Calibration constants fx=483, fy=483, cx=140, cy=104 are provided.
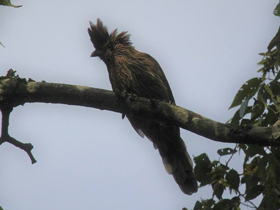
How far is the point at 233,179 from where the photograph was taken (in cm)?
332

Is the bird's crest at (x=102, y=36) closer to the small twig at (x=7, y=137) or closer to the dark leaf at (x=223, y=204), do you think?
the small twig at (x=7, y=137)

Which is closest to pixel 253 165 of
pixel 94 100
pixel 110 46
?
pixel 94 100

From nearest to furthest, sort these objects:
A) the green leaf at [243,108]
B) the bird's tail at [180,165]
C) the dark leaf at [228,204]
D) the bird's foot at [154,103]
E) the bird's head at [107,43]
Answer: the green leaf at [243,108] < the dark leaf at [228,204] < the bird's foot at [154,103] < the bird's tail at [180,165] < the bird's head at [107,43]

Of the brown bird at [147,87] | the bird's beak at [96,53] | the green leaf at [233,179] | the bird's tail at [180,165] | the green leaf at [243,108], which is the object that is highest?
the bird's beak at [96,53]

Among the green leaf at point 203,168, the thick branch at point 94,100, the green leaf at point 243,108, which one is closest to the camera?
the green leaf at point 243,108

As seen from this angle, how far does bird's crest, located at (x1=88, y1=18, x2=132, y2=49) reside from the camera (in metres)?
5.87

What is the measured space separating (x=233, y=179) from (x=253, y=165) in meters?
0.33

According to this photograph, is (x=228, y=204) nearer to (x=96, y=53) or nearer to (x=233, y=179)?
(x=233, y=179)

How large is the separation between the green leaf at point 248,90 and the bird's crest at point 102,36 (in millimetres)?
2837

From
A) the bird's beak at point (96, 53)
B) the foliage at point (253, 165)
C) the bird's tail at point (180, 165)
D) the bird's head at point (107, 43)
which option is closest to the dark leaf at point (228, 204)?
the foliage at point (253, 165)

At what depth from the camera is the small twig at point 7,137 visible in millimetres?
3658

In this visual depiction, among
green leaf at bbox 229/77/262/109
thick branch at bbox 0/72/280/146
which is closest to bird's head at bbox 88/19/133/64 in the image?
thick branch at bbox 0/72/280/146

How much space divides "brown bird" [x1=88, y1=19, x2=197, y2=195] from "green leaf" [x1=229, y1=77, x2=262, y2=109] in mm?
1933

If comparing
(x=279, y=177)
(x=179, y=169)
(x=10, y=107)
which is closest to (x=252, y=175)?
(x=279, y=177)
